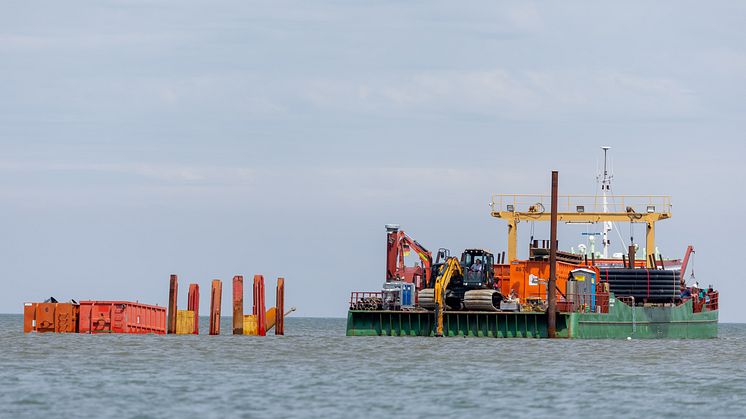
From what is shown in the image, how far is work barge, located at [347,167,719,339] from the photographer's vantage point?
6769 centimetres

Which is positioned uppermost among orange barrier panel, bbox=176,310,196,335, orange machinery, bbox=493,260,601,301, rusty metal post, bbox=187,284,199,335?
orange machinery, bbox=493,260,601,301

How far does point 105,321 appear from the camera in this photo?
226 feet

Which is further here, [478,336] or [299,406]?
[478,336]

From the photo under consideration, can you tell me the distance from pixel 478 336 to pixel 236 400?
1242 inches

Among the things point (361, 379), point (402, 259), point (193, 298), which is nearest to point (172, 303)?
point (193, 298)

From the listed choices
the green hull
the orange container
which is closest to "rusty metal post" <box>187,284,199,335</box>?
the orange container

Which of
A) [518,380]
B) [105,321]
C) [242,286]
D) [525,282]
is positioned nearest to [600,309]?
[525,282]

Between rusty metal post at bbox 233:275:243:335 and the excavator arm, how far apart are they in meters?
9.21

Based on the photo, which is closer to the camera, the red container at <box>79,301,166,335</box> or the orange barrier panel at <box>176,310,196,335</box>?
the red container at <box>79,301,166,335</box>

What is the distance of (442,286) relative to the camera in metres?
66.9

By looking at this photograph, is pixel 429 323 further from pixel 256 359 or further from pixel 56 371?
pixel 56 371

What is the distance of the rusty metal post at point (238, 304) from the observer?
6862cm

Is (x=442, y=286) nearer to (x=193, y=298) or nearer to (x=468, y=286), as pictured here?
(x=468, y=286)

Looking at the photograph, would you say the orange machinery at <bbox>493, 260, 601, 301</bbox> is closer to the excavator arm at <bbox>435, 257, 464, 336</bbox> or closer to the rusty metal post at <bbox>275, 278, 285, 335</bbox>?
the excavator arm at <bbox>435, 257, 464, 336</bbox>
